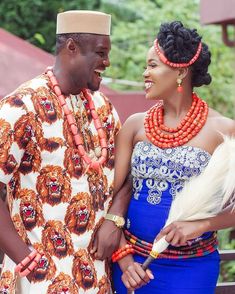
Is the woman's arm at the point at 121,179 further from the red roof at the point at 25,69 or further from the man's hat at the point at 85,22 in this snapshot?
the red roof at the point at 25,69

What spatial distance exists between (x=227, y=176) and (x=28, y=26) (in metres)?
9.70

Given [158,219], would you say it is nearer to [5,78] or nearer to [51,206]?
[51,206]

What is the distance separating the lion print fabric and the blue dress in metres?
0.25

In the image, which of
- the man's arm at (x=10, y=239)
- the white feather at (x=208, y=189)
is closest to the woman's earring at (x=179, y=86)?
the white feather at (x=208, y=189)

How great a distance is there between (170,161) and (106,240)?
0.42m

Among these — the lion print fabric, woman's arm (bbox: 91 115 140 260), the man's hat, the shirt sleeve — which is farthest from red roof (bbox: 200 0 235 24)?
the shirt sleeve

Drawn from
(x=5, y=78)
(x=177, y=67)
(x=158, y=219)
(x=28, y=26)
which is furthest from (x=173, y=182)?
(x=28, y=26)

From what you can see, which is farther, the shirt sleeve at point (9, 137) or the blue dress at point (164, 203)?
the blue dress at point (164, 203)

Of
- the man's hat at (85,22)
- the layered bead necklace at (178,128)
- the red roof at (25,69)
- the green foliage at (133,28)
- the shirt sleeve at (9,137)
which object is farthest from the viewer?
the green foliage at (133,28)

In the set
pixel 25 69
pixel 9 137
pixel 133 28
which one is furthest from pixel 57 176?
pixel 133 28

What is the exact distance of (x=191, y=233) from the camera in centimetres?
321

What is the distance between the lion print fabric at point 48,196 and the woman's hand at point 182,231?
0.30 metres

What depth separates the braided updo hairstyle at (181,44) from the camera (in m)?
3.32

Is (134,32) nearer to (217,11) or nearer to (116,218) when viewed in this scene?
(217,11)
